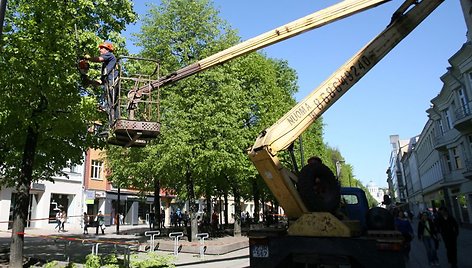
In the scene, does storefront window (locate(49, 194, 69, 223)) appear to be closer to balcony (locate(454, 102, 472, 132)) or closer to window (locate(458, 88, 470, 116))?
balcony (locate(454, 102, 472, 132))

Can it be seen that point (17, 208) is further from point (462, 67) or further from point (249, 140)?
point (462, 67)

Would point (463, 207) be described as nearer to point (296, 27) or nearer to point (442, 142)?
point (442, 142)

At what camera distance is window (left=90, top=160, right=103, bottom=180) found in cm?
4156

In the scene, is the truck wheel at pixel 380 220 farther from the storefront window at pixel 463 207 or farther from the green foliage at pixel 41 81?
the storefront window at pixel 463 207

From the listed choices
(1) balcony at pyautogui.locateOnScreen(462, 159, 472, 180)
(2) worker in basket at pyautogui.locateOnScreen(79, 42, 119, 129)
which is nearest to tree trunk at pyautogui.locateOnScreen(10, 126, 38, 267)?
(2) worker in basket at pyautogui.locateOnScreen(79, 42, 119, 129)

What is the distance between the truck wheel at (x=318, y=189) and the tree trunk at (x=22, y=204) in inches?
354

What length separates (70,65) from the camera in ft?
36.3

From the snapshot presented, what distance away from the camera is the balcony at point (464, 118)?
1077 inches

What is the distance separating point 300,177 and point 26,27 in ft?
31.5

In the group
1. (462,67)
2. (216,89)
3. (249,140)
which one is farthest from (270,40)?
(462,67)

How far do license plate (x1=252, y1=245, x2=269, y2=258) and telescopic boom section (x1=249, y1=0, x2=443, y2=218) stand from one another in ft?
2.85

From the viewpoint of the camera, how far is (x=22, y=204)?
1147 cm

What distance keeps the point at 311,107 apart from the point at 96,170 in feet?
129

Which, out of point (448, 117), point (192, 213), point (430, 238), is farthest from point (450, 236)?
point (448, 117)
